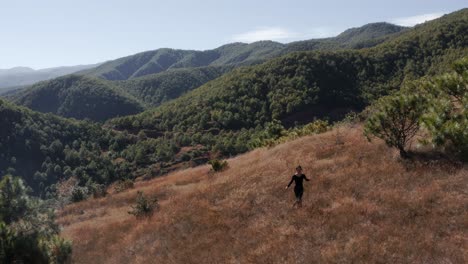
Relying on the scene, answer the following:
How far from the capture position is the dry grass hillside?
11430 mm

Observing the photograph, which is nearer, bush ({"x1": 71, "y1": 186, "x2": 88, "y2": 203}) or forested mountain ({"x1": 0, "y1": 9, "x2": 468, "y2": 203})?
bush ({"x1": 71, "y1": 186, "x2": 88, "y2": 203})

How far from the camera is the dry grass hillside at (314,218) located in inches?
450

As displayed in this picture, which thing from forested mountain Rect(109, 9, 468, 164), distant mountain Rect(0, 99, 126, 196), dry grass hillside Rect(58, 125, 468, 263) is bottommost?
distant mountain Rect(0, 99, 126, 196)

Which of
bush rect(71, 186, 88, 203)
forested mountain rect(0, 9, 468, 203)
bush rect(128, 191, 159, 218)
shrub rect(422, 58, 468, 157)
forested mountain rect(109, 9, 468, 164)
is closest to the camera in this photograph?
shrub rect(422, 58, 468, 157)

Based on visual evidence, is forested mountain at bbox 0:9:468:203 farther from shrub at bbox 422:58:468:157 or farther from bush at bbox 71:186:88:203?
shrub at bbox 422:58:468:157

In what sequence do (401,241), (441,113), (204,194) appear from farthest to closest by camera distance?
(204,194), (441,113), (401,241)

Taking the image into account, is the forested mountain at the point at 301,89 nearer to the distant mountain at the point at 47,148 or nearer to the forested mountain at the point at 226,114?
the forested mountain at the point at 226,114

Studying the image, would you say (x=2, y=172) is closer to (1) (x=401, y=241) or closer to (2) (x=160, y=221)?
(2) (x=160, y=221)

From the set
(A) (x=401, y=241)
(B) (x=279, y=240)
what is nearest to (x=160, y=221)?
(B) (x=279, y=240)

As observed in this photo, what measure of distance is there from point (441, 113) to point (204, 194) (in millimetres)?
11875

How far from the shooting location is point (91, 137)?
13400 cm

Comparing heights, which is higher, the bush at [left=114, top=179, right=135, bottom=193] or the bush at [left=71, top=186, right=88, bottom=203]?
the bush at [left=114, top=179, right=135, bottom=193]

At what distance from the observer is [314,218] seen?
14.1 m

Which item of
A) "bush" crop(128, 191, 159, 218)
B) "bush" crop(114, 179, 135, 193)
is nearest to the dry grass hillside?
"bush" crop(128, 191, 159, 218)
